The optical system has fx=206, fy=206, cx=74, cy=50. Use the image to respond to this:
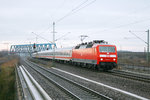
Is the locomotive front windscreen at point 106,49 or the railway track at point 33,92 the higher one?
the locomotive front windscreen at point 106,49

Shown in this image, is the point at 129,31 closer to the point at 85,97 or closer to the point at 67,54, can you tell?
the point at 67,54

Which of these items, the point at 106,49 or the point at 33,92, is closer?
the point at 33,92

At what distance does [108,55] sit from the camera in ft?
71.6

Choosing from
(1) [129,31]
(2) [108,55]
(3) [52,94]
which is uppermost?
(1) [129,31]

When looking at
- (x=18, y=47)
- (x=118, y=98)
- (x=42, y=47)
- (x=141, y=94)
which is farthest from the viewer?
(x=18, y=47)

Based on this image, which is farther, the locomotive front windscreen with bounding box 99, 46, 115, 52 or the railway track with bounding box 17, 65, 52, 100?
the locomotive front windscreen with bounding box 99, 46, 115, 52

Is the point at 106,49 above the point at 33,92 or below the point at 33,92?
above

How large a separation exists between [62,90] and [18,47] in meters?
123

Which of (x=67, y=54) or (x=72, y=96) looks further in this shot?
(x=67, y=54)

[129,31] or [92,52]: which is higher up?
[129,31]

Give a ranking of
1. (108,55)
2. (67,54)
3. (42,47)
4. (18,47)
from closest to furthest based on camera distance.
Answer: (108,55) < (67,54) < (42,47) < (18,47)

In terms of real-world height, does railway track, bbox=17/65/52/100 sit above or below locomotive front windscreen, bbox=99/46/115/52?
below

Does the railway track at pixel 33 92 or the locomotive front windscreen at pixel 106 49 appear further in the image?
the locomotive front windscreen at pixel 106 49

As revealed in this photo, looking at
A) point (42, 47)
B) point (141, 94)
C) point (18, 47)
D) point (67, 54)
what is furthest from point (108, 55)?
point (18, 47)
